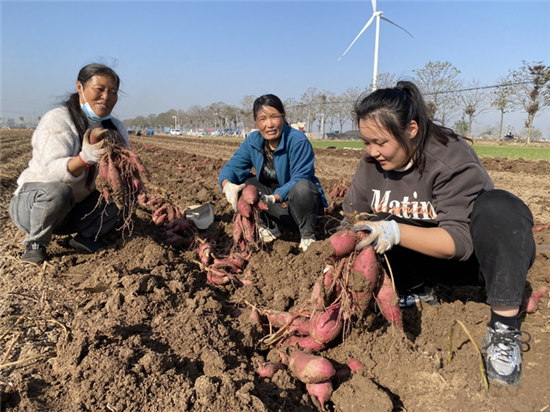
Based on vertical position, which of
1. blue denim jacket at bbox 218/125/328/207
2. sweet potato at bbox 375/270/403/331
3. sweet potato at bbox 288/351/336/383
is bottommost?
sweet potato at bbox 288/351/336/383

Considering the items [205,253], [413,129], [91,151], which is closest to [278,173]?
[205,253]

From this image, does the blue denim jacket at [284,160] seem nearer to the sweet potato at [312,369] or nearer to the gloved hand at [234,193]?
the gloved hand at [234,193]

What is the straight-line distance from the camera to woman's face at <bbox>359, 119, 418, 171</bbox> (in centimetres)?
192

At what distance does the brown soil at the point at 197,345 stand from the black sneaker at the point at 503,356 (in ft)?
0.17

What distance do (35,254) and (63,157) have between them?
836mm

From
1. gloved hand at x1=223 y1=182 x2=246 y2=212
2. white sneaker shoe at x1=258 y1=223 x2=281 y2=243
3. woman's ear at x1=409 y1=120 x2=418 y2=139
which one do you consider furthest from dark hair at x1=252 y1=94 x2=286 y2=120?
woman's ear at x1=409 y1=120 x2=418 y2=139

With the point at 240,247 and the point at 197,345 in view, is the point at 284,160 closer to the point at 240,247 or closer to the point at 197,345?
the point at 240,247

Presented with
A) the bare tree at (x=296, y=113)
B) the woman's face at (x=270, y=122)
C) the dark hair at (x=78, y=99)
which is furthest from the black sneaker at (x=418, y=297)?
the bare tree at (x=296, y=113)

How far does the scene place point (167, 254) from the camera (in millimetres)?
3031

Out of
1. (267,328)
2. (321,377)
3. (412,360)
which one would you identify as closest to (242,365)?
(321,377)

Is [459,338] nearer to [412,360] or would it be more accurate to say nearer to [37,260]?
[412,360]

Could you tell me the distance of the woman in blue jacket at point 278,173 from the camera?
330 cm

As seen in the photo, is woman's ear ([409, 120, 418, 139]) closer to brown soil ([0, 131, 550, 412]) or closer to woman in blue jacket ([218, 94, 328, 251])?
brown soil ([0, 131, 550, 412])

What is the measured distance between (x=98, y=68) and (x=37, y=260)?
162 cm
